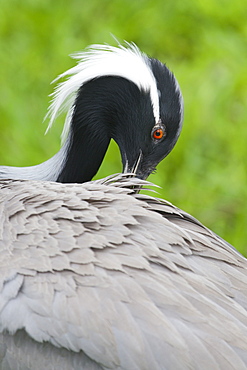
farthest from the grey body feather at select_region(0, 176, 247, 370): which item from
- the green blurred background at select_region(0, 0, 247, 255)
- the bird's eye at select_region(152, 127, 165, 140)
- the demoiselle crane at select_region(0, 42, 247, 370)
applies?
the green blurred background at select_region(0, 0, 247, 255)

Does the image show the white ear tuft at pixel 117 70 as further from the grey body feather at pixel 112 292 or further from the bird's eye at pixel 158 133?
the grey body feather at pixel 112 292

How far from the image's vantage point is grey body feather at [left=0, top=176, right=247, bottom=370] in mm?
2180

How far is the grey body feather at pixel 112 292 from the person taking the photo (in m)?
2.18

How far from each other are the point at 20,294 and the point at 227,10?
161 inches

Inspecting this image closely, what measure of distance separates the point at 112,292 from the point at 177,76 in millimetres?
3206

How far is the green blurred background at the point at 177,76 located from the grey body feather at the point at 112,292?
81.1 inches

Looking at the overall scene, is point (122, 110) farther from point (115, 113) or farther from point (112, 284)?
point (112, 284)

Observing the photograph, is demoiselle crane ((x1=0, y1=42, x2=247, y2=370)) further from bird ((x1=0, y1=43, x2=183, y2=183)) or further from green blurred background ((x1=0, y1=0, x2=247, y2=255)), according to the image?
green blurred background ((x1=0, y1=0, x2=247, y2=255))

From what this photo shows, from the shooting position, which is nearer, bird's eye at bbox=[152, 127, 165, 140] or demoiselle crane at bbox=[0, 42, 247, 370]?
demoiselle crane at bbox=[0, 42, 247, 370]

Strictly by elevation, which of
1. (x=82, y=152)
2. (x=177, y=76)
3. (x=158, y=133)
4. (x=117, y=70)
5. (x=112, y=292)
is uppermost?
(x=177, y=76)

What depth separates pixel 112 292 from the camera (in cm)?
226

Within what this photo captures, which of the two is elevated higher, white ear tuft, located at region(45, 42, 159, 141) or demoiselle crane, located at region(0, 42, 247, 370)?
white ear tuft, located at region(45, 42, 159, 141)

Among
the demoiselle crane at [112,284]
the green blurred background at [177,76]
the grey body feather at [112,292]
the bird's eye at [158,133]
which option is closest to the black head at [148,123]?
the bird's eye at [158,133]

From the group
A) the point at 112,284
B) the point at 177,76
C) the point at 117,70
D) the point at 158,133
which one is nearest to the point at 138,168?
the point at 158,133
